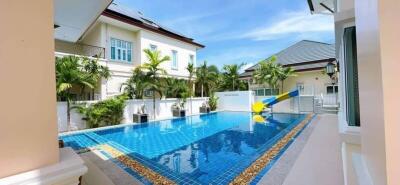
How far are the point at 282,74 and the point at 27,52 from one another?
21535 mm

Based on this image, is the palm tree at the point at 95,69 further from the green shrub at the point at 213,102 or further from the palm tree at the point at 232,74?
the palm tree at the point at 232,74

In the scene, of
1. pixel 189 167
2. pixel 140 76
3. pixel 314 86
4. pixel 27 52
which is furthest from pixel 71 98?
pixel 314 86

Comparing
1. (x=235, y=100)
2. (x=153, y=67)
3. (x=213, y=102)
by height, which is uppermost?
(x=153, y=67)

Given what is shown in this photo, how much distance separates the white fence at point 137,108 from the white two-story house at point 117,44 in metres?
1.75

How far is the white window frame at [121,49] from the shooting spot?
49.2 ft

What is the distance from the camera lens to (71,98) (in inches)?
445

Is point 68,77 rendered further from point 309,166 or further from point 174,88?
point 309,166

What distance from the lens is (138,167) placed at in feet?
17.6

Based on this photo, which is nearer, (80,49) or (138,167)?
(138,167)

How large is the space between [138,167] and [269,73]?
1813cm

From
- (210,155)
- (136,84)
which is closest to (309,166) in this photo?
(210,155)

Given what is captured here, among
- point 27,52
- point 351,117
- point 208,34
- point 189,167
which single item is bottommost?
point 189,167

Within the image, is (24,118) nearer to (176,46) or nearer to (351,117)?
(351,117)

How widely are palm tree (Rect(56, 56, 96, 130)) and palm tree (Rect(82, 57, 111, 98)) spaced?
0.78 m
